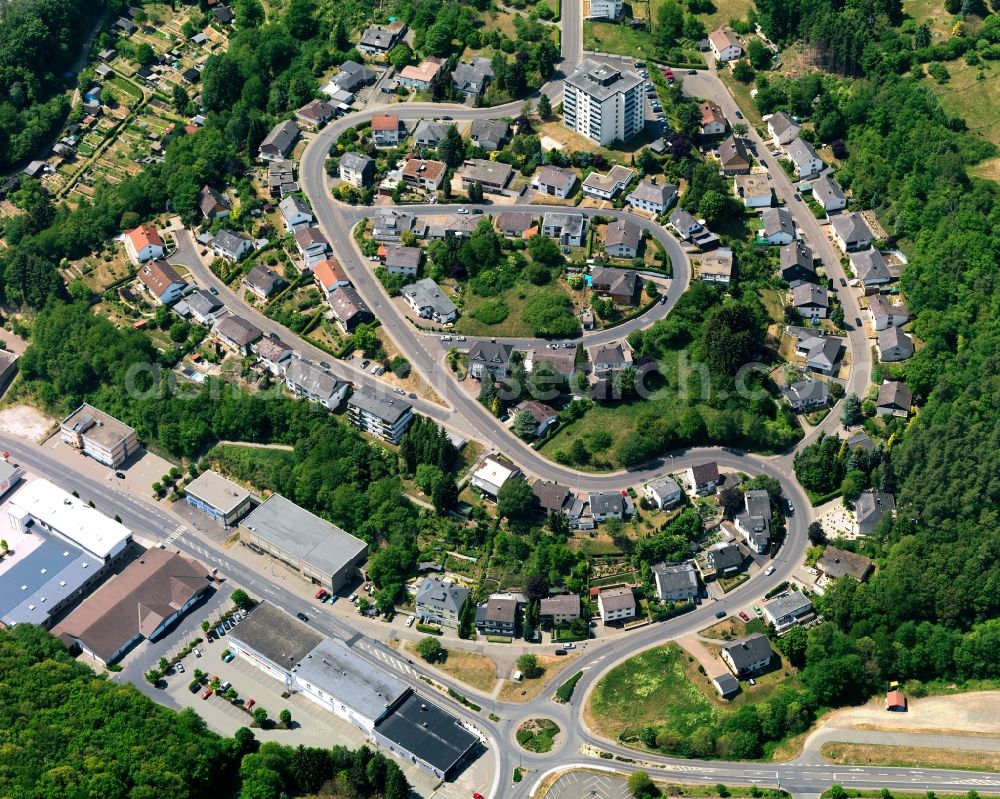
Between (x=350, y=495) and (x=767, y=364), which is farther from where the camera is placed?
(x=767, y=364)

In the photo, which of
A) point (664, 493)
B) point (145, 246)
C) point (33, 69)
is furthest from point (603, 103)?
point (33, 69)

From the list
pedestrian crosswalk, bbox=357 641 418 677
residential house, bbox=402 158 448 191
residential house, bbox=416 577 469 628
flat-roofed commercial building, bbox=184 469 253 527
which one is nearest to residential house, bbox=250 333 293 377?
flat-roofed commercial building, bbox=184 469 253 527

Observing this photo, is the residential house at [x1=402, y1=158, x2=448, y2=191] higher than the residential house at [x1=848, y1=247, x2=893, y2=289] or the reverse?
higher

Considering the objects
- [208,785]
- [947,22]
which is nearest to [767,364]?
[947,22]

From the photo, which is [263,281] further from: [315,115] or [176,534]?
[176,534]

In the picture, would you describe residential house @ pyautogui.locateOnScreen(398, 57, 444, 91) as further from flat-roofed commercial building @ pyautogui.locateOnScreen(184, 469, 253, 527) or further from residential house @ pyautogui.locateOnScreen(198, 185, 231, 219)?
flat-roofed commercial building @ pyautogui.locateOnScreen(184, 469, 253, 527)

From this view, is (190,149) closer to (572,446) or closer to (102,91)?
(102,91)
